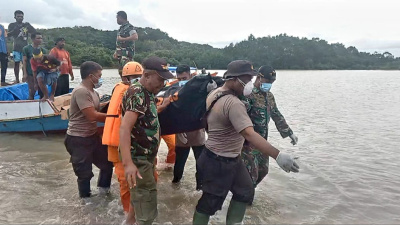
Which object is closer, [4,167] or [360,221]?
[360,221]

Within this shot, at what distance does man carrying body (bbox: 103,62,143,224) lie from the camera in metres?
3.90

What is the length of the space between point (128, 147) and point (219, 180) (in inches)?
37.6

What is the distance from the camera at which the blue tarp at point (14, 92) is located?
1004 centimetres

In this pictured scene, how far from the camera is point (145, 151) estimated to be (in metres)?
3.46

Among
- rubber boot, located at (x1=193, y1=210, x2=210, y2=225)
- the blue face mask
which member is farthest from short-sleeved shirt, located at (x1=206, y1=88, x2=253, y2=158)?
the blue face mask

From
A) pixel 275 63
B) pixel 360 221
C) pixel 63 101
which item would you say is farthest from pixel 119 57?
pixel 275 63

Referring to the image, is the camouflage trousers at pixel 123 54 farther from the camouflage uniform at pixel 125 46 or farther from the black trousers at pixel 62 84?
the black trousers at pixel 62 84

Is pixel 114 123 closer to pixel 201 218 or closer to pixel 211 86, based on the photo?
pixel 211 86

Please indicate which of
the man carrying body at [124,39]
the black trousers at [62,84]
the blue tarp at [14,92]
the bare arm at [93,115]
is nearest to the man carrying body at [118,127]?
the bare arm at [93,115]

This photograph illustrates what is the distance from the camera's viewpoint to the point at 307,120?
15438 millimetres

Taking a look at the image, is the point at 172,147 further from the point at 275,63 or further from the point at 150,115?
the point at 275,63

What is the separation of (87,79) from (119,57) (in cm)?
252

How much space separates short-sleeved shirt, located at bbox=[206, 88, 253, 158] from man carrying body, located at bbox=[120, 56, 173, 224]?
1.76ft

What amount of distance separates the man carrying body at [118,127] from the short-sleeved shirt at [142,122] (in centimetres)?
51
